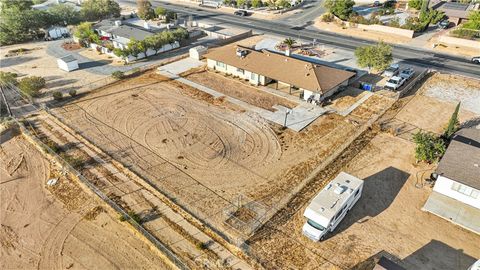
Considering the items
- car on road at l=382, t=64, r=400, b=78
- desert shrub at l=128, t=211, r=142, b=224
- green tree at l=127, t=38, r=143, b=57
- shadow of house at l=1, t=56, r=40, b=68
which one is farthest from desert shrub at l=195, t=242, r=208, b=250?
shadow of house at l=1, t=56, r=40, b=68

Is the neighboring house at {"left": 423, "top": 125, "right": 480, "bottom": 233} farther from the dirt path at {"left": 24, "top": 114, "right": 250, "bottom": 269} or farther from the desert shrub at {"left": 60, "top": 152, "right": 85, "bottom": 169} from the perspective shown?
the desert shrub at {"left": 60, "top": 152, "right": 85, "bottom": 169}

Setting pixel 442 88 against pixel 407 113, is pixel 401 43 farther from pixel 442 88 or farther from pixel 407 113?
pixel 407 113

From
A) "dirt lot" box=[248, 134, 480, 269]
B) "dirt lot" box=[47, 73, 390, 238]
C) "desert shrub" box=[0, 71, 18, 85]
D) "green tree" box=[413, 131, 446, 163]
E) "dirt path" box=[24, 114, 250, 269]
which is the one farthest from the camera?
"desert shrub" box=[0, 71, 18, 85]

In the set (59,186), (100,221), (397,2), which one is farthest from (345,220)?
(397,2)

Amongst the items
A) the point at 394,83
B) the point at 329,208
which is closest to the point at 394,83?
the point at 394,83

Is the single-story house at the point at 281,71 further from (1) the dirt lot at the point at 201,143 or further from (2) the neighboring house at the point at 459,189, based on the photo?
(2) the neighboring house at the point at 459,189

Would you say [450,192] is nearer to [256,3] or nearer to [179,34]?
[179,34]

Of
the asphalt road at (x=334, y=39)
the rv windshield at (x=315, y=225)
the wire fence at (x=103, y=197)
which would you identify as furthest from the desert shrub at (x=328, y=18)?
the wire fence at (x=103, y=197)
